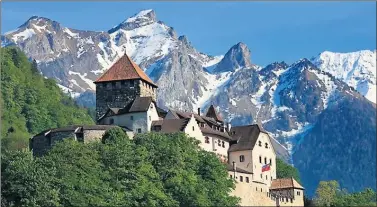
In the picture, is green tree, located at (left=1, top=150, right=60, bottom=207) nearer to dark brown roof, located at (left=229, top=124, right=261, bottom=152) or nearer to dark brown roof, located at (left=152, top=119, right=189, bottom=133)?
dark brown roof, located at (left=152, top=119, right=189, bottom=133)

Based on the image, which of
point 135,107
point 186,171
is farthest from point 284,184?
point 135,107

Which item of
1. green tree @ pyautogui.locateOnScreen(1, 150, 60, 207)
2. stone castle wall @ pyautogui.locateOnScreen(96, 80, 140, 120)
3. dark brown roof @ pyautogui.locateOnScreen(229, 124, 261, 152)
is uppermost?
stone castle wall @ pyautogui.locateOnScreen(96, 80, 140, 120)

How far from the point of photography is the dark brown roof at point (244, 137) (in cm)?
9412

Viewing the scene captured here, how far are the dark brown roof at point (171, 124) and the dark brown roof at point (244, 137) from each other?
6.97 meters

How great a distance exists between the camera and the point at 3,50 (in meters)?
157

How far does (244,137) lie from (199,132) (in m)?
6.15

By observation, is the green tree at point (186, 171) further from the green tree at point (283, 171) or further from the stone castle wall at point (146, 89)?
the green tree at point (283, 171)

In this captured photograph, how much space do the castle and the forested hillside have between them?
31898 mm

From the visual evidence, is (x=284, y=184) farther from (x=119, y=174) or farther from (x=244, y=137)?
(x=119, y=174)

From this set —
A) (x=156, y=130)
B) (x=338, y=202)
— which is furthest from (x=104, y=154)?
(x=338, y=202)

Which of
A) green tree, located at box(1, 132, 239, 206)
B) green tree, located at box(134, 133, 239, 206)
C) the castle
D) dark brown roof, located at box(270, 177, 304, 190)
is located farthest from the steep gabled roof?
dark brown roof, located at box(270, 177, 304, 190)

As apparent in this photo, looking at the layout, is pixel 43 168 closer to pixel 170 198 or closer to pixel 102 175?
pixel 102 175

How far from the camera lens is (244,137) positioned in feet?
314

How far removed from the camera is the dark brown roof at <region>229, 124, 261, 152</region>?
309 ft
